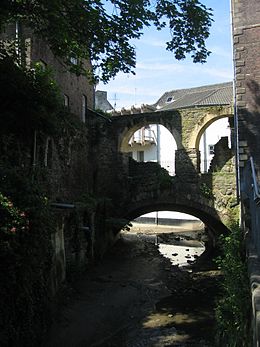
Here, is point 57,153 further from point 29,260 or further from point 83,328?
point 29,260

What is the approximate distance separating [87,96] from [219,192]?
344 inches

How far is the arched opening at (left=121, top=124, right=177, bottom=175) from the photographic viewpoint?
1150 inches

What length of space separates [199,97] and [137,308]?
68.5 feet

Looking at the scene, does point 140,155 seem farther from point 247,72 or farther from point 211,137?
point 247,72

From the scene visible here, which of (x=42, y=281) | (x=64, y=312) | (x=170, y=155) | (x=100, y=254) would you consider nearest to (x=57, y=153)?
(x=100, y=254)

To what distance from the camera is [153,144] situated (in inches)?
1190

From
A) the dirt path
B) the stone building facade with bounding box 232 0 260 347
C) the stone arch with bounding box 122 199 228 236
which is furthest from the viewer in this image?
the stone arch with bounding box 122 199 228 236

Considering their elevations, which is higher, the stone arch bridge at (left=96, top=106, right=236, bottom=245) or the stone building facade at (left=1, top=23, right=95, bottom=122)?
the stone building facade at (left=1, top=23, right=95, bottom=122)

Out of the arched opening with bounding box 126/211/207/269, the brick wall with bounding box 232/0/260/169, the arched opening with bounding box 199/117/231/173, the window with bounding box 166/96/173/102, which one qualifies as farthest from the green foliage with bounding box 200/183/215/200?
the window with bounding box 166/96/173/102

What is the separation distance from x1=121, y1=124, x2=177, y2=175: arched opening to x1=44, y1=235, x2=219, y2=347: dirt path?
14722mm

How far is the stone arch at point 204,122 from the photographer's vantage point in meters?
15.5

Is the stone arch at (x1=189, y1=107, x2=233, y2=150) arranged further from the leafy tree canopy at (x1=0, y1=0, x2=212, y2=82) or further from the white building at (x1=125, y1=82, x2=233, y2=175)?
the white building at (x1=125, y1=82, x2=233, y2=175)

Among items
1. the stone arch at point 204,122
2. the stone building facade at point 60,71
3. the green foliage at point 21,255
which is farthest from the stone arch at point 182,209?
the green foliage at point 21,255

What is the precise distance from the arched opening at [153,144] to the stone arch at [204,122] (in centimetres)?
1278
